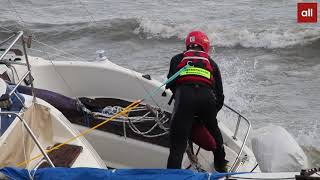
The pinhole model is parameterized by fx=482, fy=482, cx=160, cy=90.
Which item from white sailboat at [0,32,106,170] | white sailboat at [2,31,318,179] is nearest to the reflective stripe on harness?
white sailboat at [2,31,318,179]

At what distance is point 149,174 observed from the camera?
329 cm

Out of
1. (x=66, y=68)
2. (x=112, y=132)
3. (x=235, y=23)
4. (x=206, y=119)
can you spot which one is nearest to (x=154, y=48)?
(x=235, y=23)

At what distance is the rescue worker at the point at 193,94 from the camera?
14.5 feet

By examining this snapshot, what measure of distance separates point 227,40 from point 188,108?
31.0ft

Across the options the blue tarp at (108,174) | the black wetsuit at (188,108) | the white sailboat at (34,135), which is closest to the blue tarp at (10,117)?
the white sailboat at (34,135)

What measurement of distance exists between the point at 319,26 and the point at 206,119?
10.7 metres

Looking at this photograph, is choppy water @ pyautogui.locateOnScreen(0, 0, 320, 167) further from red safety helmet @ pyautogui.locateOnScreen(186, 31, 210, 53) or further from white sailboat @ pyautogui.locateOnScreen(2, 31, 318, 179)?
red safety helmet @ pyautogui.locateOnScreen(186, 31, 210, 53)

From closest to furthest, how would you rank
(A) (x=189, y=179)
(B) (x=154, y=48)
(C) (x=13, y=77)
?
(A) (x=189, y=179), (C) (x=13, y=77), (B) (x=154, y=48)

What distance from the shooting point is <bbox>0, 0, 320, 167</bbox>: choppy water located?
8852mm

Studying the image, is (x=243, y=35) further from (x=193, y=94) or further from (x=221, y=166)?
(x=193, y=94)

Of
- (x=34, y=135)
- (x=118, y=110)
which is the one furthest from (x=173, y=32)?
(x=34, y=135)

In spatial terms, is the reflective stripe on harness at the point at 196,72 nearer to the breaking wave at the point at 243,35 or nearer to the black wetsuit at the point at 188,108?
the black wetsuit at the point at 188,108

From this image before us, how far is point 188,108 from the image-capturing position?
4418 mm

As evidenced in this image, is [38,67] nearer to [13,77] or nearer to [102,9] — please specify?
[13,77]
